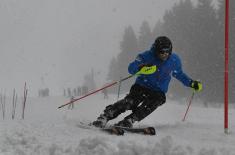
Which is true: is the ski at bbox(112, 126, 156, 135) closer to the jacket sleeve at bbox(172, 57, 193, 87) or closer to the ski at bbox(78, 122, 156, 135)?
the ski at bbox(78, 122, 156, 135)

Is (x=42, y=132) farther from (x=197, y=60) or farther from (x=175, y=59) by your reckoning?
(x=197, y=60)

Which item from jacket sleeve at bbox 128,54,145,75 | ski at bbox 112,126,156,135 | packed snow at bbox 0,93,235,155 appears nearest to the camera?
packed snow at bbox 0,93,235,155

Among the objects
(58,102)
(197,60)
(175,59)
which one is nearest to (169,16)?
(197,60)

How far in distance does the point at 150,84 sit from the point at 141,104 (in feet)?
1.31

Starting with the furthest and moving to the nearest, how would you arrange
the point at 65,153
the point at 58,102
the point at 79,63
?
the point at 79,63, the point at 58,102, the point at 65,153

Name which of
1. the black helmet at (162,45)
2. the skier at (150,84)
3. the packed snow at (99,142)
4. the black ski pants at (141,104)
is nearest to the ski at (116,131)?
the packed snow at (99,142)

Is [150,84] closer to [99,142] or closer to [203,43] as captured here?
[99,142]

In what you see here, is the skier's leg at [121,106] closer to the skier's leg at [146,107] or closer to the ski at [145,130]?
the skier's leg at [146,107]

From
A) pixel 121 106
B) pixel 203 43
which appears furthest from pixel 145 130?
pixel 203 43

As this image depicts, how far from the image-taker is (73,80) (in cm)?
14088

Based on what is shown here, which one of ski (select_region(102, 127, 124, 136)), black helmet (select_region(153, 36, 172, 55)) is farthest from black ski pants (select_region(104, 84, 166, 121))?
ski (select_region(102, 127, 124, 136))

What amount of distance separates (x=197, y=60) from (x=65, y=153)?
34.9m

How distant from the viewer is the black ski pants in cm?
795

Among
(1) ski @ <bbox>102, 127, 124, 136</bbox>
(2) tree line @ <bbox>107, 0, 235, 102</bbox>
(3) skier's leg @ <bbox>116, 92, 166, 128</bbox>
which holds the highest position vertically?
(2) tree line @ <bbox>107, 0, 235, 102</bbox>
